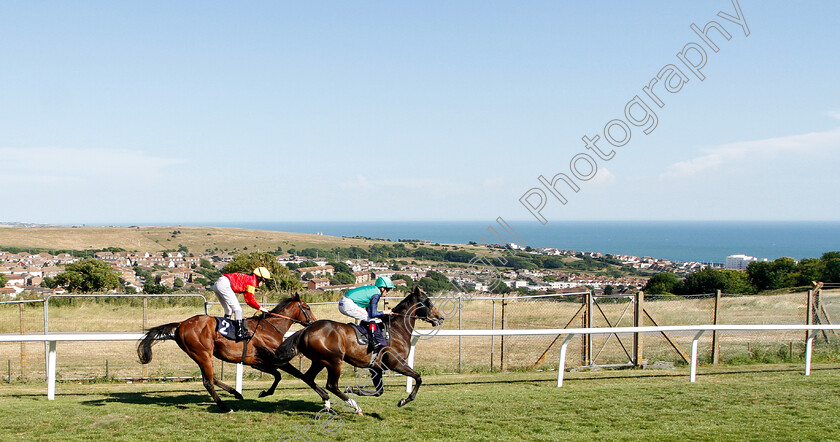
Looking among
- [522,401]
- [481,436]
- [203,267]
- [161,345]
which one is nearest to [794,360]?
[522,401]

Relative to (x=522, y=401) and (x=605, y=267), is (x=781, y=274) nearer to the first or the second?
(x=605, y=267)

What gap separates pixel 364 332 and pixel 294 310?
1576 mm

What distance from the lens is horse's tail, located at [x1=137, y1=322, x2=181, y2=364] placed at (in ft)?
24.7

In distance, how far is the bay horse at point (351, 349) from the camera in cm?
709

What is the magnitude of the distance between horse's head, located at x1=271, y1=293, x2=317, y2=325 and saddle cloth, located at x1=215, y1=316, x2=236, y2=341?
778mm

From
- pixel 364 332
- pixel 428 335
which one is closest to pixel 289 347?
pixel 364 332

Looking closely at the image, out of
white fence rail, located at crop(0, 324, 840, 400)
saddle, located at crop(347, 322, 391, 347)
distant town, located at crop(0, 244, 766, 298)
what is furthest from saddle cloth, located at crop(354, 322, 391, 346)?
distant town, located at crop(0, 244, 766, 298)

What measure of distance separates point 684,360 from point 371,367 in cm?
759

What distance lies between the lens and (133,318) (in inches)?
806

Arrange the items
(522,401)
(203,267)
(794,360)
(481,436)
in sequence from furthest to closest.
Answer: (203,267), (794,360), (522,401), (481,436)

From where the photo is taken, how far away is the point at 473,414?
664cm

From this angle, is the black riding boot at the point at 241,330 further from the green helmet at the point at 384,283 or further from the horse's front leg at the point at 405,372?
the horse's front leg at the point at 405,372

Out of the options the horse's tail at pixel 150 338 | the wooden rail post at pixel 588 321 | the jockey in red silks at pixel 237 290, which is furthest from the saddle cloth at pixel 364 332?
the wooden rail post at pixel 588 321

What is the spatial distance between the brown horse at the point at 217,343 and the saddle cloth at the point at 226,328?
5 cm
